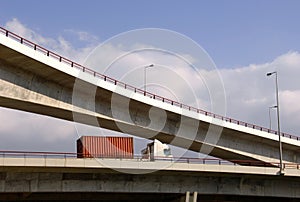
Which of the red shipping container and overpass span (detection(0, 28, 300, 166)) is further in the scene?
the red shipping container

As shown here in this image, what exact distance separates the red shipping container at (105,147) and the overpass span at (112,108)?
5.41 ft

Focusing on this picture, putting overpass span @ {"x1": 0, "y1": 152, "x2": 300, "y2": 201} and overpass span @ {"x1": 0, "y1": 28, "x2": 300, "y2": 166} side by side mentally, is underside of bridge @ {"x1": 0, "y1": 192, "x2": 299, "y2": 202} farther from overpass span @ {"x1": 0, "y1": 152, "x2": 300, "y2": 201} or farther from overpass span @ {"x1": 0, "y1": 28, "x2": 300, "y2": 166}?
overpass span @ {"x1": 0, "y1": 28, "x2": 300, "y2": 166}

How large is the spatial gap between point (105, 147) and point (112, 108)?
12.7ft

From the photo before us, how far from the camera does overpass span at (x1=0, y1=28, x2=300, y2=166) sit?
38531mm

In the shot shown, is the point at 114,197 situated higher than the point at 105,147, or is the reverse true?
the point at 105,147

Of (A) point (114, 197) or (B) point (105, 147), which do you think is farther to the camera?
(B) point (105, 147)

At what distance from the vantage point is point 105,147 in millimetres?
45531

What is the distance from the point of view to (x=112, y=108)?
47.1m

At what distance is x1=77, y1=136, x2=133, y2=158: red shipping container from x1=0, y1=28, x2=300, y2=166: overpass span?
1.65 metres

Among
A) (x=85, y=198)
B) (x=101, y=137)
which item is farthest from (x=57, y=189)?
(x=101, y=137)

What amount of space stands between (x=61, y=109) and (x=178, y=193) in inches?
485

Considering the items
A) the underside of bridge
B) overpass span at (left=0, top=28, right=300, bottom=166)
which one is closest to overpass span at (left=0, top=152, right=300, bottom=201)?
the underside of bridge

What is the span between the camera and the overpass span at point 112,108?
3853cm

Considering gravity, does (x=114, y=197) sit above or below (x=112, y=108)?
below
